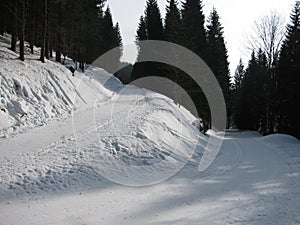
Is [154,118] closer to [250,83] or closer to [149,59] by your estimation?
[149,59]

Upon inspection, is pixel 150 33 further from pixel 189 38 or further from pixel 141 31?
pixel 189 38

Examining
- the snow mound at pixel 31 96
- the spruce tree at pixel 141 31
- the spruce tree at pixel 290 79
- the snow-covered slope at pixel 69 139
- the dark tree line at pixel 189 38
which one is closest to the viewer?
the snow-covered slope at pixel 69 139

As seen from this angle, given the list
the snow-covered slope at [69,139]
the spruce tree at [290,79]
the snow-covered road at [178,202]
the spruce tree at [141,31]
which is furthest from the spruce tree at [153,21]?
the snow-covered road at [178,202]

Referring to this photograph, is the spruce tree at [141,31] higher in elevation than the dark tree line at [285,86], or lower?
higher

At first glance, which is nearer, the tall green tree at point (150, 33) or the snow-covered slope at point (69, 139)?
the snow-covered slope at point (69, 139)

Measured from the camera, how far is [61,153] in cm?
1035

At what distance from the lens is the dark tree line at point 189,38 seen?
94.7 ft

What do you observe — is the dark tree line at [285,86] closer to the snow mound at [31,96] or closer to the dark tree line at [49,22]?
the snow mound at [31,96]

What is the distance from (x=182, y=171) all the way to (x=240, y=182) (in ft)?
6.72

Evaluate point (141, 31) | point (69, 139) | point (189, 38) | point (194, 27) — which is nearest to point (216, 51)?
point (194, 27)

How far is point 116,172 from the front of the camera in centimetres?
998

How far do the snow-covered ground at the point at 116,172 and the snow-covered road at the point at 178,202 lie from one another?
23mm

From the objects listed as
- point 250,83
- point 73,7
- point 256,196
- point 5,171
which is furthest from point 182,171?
point 250,83

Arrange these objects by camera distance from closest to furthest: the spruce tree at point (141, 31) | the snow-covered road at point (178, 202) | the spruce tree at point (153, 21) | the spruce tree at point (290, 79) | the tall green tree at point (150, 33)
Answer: the snow-covered road at point (178, 202), the spruce tree at point (290, 79), the tall green tree at point (150, 33), the spruce tree at point (153, 21), the spruce tree at point (141, 31)
